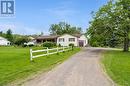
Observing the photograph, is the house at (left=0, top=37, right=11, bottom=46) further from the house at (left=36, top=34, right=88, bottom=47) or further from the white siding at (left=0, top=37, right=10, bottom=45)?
the house at (left=36, top=34, right=88, bottom=47)

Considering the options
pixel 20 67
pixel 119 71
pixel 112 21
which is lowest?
pixel 119 71

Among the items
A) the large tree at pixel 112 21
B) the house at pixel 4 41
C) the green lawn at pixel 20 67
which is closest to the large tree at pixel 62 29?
the house at pixel 4 41

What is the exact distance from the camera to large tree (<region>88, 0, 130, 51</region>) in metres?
46.8

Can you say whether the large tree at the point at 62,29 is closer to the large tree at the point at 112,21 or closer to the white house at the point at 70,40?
the white house at the point at 70,40

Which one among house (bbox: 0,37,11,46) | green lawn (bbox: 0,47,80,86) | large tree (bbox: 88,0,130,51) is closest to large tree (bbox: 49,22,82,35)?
house (bbox: 0,37,11,46)

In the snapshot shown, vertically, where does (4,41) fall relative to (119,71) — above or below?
above

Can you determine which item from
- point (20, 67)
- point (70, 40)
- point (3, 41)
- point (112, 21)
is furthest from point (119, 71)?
point (3, 41)

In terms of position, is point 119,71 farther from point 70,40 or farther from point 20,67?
point 70,40

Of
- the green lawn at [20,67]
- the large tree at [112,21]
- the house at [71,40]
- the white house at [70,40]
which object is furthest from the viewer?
the house at [71,40]

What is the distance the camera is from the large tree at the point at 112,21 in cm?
4681

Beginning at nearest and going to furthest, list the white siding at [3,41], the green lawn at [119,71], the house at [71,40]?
the green lawn at [119,71], the house at [71,40], the white siding at [3,41]

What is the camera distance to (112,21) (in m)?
47.4

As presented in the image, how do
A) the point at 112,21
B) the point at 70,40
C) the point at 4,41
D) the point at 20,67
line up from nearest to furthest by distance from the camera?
the point at 20,67 → the point at 112,21 → the point at 70,40 → the point at 4,41

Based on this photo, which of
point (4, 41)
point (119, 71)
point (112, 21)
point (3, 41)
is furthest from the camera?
point (4, 41)
